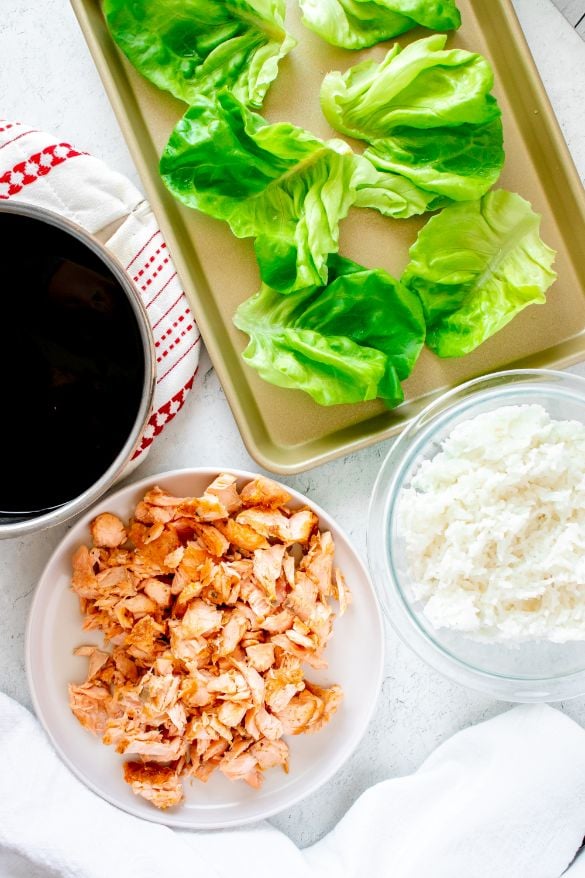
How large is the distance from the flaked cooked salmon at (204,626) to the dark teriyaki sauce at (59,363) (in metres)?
0.21

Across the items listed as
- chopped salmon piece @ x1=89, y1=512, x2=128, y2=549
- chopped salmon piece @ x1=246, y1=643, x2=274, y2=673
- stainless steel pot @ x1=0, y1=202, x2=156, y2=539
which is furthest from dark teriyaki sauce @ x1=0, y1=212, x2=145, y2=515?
chopped salmon piece @ x1=246, y1=643, x2=274, y2=673

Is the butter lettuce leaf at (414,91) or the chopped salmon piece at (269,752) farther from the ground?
the butter lettuce leaf at (414,91)

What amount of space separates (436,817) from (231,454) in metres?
0.71

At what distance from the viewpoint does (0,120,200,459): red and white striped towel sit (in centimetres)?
127

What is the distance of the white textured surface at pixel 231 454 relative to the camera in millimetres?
1338

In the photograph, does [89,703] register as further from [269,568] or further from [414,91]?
[414,91]

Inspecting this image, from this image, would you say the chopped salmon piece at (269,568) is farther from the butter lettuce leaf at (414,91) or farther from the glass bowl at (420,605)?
the butter lettuce leaf at (414,91)

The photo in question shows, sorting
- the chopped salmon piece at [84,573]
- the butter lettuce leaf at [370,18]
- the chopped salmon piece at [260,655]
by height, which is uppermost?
the butter lettuce leaf at [370,18]

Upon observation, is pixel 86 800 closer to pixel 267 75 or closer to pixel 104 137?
pixel 104 137

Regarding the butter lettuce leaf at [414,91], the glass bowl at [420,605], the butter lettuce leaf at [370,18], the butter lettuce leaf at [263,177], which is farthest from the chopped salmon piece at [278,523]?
the butter lettuce leaf at [370,18]

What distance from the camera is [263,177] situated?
4.15ft

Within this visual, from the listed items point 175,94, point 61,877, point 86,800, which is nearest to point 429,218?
point 175,94

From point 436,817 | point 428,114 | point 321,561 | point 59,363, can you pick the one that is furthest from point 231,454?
point 436,817

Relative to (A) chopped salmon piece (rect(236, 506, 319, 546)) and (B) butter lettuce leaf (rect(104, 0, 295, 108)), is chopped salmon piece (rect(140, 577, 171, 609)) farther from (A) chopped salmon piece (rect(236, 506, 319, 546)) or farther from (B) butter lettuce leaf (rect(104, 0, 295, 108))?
(B) butter lettuce leaf (rect(104, 0, 295, 108))
